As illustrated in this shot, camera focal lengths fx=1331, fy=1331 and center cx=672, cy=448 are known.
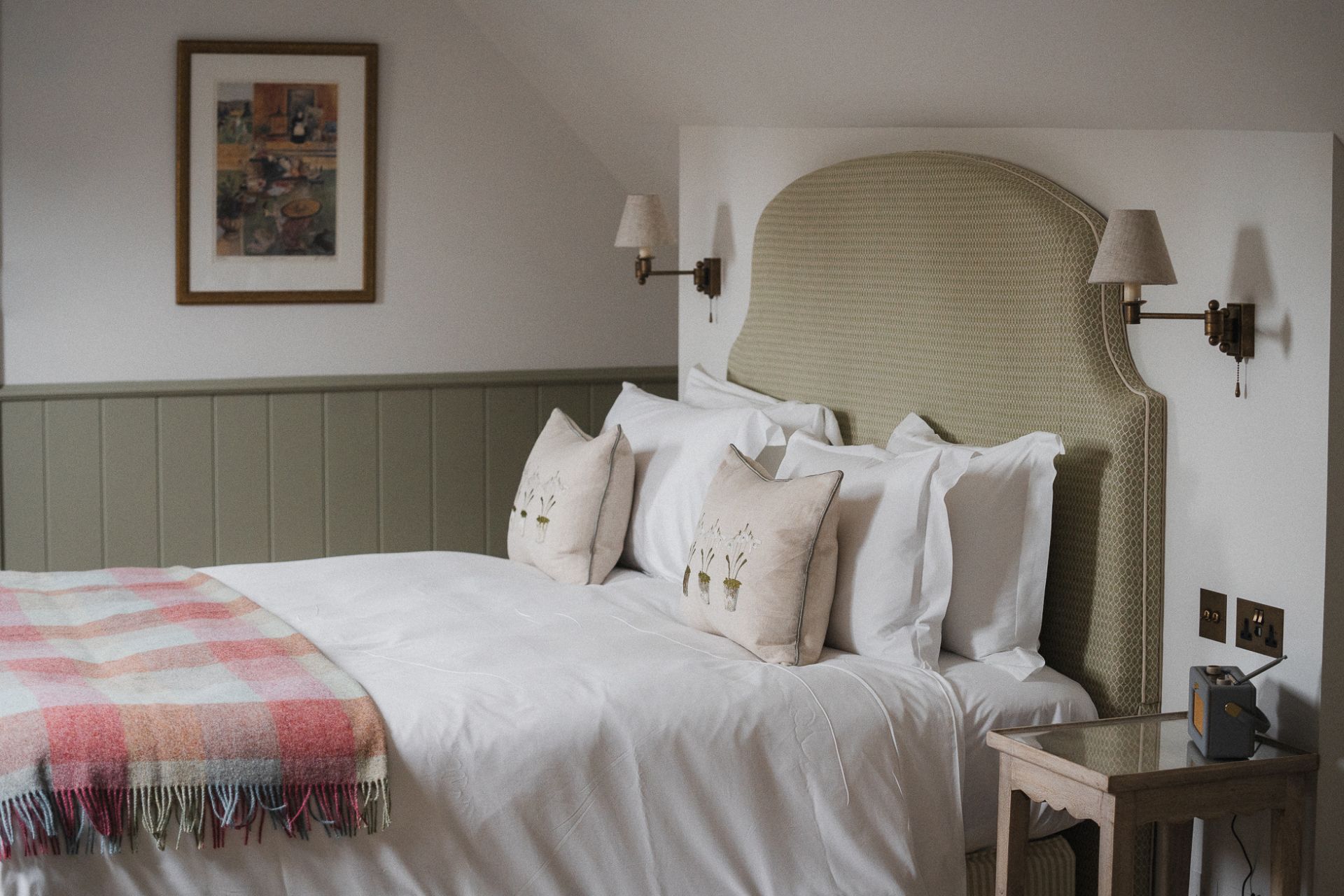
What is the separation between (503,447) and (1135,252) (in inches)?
107

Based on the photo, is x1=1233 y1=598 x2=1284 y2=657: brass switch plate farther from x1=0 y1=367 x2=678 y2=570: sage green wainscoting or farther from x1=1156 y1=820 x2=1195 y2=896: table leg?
x1=0 y1=367 x2=678 y2=570: sage green wainscoting

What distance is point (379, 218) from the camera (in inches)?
175

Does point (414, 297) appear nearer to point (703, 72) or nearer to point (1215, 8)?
point (703, 72)

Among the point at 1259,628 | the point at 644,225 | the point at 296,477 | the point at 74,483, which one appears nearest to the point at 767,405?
the point at 644,225

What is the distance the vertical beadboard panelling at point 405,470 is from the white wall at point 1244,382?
2.48 m

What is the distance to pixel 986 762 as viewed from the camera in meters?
2.35

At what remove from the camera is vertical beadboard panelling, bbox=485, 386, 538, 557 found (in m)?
4.56

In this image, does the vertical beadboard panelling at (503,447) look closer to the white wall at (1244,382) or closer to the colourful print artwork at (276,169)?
the colourful print artwork at (276,169)

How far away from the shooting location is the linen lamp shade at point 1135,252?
2.22 metres

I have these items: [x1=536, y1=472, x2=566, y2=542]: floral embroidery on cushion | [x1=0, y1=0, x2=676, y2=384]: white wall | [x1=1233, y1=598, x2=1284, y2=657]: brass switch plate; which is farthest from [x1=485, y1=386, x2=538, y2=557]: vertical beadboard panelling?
A: [x1=1233, y1=598, x2=1284, y2=657]: brass switch plate

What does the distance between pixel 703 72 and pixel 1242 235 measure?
1.67 metres

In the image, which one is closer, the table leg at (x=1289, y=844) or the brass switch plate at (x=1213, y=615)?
the table leg at (x=1289, y=844)

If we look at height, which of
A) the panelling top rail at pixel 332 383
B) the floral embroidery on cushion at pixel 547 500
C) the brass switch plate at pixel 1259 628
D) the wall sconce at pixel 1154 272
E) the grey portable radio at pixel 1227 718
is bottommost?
the grey portable radio at pixel 1227 718

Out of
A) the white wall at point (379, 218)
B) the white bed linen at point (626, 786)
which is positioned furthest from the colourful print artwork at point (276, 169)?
the white bed linen at point (626, 786)
